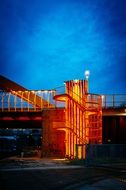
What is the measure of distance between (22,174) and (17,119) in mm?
30203

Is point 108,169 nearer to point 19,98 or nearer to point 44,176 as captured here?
point 44,176

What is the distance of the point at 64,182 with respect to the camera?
18.6 metres

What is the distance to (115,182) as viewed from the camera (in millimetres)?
18062

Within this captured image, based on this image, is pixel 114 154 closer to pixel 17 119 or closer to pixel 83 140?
pixel 83 140

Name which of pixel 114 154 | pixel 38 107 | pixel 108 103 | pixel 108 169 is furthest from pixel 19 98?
pixel 108 169

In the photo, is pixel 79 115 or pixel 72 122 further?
pixel 72 122

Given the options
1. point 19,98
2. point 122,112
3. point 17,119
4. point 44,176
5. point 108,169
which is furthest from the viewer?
point 19,98

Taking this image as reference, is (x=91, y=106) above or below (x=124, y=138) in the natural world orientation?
above

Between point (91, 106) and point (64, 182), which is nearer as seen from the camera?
point (64, 182)

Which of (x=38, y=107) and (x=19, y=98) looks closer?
(x=38, y=107)

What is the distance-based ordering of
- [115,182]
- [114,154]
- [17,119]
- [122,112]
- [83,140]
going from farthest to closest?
[17,119] < [122,112] < [83,140] < [114,154] < [115,182]

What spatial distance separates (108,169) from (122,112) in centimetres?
2247

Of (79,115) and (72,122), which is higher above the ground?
Answer: (79,115)

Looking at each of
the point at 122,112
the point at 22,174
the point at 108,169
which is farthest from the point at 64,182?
the point at 122,112
